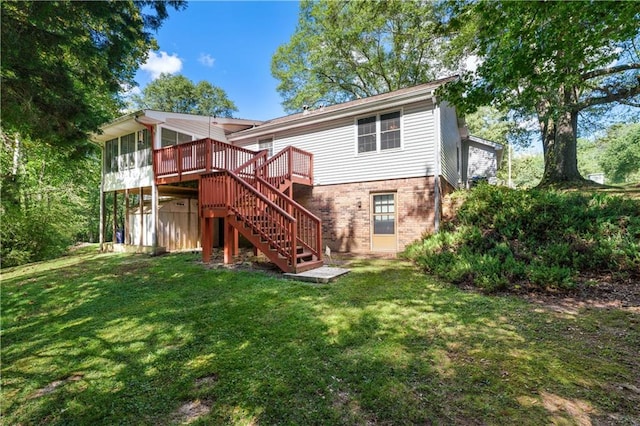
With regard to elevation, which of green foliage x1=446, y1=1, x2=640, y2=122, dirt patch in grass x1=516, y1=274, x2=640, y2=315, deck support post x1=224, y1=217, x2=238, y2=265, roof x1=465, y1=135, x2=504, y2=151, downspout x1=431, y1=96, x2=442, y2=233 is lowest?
dirt patch in grass x1=516, y1=274, x2=640, y2=315

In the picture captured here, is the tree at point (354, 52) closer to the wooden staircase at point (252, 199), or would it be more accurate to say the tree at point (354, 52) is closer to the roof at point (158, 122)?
the roof at point (158, 122)

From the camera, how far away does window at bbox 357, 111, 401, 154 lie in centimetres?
953

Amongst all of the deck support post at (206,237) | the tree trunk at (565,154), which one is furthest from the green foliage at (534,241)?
the tree trunk at (565,154)

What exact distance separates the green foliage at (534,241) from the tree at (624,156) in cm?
3603

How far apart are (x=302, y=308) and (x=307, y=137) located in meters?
8.12

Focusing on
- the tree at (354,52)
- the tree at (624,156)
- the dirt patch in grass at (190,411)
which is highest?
the tree at (354,52)

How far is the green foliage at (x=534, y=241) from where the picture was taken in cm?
527

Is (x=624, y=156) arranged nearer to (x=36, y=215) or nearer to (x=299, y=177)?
(x=299, y=177)

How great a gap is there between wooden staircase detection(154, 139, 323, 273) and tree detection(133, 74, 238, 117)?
2622 centimetres

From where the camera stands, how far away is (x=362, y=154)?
1002 cm

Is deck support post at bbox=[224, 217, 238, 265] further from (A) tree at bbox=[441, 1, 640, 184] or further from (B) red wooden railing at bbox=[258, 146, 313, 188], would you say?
(A) tree at bbox=[441, 1, 640, 184]

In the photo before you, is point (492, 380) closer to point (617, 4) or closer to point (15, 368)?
point (15, 368)

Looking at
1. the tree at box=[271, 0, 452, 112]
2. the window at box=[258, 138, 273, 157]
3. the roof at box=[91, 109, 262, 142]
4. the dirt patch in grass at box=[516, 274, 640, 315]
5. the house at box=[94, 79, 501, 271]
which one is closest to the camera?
the dirt patch in grass at box=[516, 274, 640, 315]

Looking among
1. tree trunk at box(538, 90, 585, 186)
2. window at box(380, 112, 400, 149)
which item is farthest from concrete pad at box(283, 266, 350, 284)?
tree trunk at box(538, 90, 585, 186)
